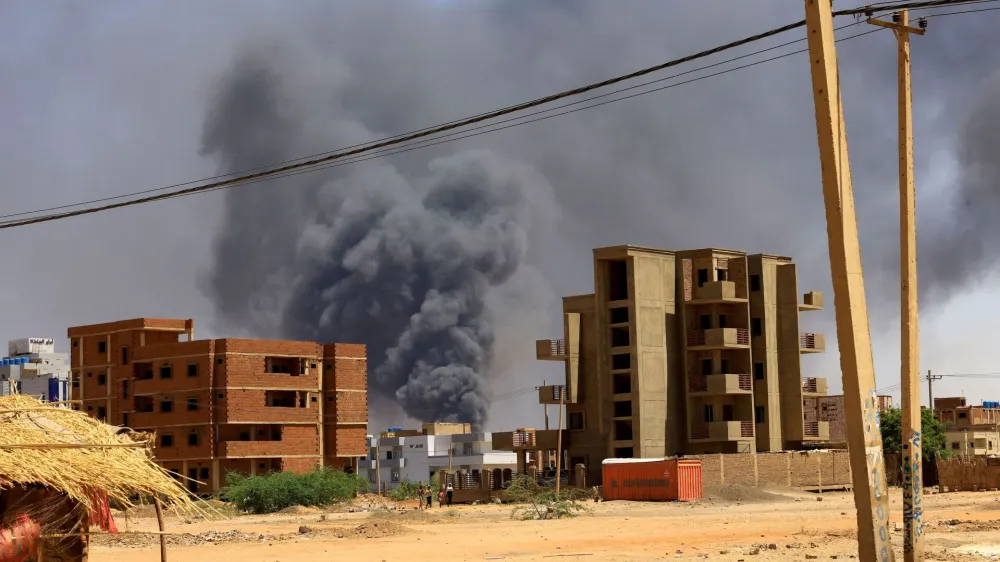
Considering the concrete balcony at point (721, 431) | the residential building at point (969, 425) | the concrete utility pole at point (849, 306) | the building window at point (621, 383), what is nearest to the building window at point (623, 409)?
the building window at point (621, 383)

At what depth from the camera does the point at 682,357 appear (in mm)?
96625

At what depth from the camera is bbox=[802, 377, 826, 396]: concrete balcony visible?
101562mm

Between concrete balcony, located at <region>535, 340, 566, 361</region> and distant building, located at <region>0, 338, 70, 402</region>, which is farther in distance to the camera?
distant building, located at <region>0, 338, 70, 402</region>

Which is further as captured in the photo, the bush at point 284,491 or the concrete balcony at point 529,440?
the concrete balcony at point 529,440

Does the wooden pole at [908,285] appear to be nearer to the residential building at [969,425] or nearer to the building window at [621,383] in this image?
the building window at [621,383]

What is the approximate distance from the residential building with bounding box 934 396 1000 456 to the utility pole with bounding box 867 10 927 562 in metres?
134

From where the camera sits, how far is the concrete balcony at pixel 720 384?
310 ft

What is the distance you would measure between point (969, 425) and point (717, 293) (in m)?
85.7

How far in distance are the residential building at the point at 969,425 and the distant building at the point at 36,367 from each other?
101211 mm

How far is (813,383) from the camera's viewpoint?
102m

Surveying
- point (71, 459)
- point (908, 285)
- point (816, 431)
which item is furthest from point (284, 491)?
point (71, 459)

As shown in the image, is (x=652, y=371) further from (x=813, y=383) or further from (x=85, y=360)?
(x=85, y=360)

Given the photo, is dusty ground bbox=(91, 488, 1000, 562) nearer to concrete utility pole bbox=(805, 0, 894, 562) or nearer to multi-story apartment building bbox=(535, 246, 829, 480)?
concrete utility pole bbox=(805, 0, 894, 562)

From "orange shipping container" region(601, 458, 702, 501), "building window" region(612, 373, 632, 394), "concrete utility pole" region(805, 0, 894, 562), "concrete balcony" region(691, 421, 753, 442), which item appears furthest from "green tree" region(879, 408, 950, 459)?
"concrete utility pole" region(805, 0, 894, 562)
